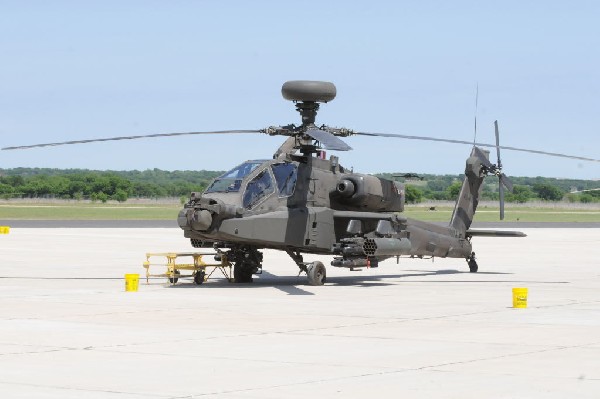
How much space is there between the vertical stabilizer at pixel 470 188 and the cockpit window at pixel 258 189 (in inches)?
331

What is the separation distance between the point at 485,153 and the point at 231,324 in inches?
683

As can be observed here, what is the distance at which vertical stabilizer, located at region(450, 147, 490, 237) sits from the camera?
114 ft

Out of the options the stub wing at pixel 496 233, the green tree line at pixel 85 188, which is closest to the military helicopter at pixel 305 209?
the stub wing at pixel 496 233

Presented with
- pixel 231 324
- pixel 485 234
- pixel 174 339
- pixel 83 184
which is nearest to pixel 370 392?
pixel 174 339

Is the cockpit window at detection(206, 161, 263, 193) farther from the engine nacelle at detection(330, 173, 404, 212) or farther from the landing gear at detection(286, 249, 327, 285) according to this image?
the engine nacelle at detection(330, 173, 404, 212)

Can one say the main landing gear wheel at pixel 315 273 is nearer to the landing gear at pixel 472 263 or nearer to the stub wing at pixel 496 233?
the stub wing at pixel 496 233

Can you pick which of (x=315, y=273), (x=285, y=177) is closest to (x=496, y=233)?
A: (x=315, y=273)

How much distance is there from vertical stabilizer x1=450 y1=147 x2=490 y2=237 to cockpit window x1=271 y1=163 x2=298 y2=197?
25.2ft

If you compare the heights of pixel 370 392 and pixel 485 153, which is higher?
pixel 485 153

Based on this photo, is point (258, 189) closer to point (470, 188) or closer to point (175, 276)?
point (175, 276)

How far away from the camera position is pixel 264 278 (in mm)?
32812

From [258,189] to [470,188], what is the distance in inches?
384

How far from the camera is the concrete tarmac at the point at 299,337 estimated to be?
13.0 meters

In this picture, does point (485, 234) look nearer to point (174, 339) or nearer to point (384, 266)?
point (384, 266)
